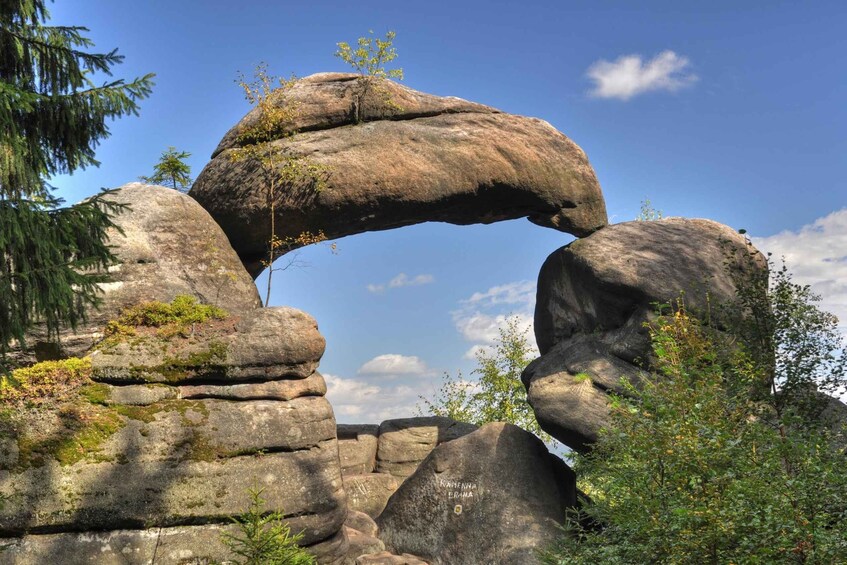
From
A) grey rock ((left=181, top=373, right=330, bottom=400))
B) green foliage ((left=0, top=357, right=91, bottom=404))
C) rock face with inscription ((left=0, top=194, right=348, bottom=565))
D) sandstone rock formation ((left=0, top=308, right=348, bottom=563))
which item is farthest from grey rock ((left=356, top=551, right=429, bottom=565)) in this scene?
green foliage ((left=0, top=357, right=91, bottom=404))

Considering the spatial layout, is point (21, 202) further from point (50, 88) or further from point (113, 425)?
point (113, 425)

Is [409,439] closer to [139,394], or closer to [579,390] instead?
[579,390]

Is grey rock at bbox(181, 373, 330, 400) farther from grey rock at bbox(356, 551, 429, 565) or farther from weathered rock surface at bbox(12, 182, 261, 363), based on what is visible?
grey rock at bbox(356, 551, 429, 565)

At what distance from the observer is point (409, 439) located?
889 inches

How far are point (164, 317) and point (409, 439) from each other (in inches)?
385

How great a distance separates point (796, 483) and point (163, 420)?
9.46 m

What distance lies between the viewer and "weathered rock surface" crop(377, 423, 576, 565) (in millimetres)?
16500

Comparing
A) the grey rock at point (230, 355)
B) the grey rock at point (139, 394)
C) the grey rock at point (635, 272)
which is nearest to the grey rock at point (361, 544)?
the grey rock at point (230, 355)

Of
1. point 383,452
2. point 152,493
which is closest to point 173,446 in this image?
point 152,493

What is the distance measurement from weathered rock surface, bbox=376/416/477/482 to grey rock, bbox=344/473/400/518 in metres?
0.72

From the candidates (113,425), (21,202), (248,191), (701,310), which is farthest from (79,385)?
(701,310)

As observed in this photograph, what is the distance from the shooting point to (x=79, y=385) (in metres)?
13.2

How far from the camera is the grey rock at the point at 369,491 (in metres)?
20.7

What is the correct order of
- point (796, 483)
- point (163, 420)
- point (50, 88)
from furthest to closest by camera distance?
point (163, 420)
point (50, 88)
point (796, 483)
